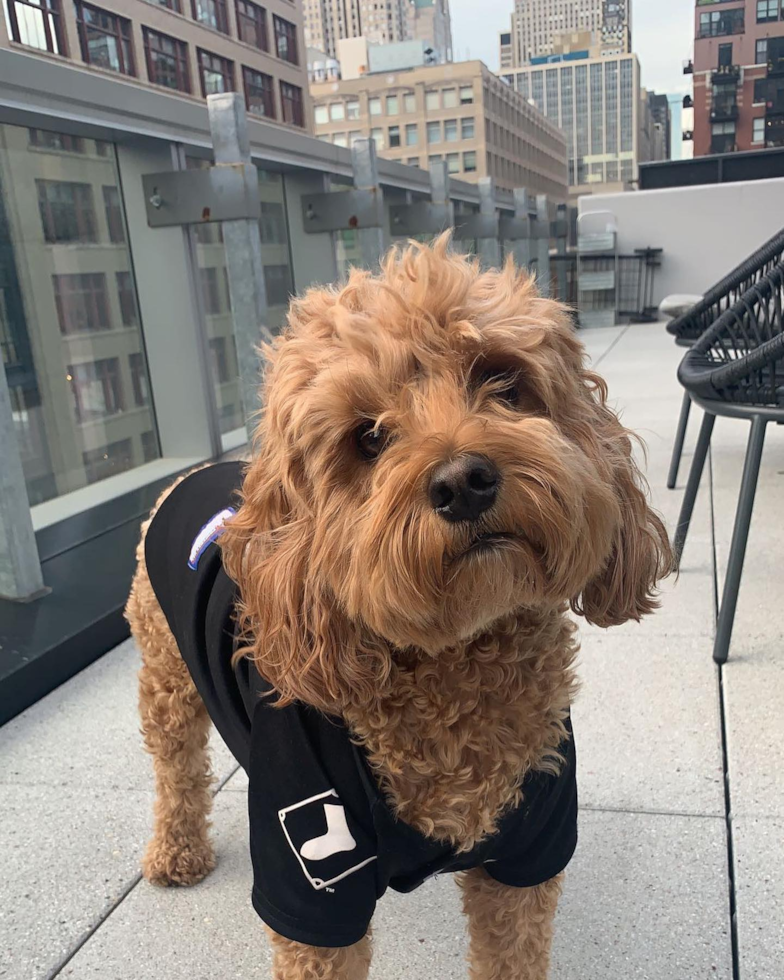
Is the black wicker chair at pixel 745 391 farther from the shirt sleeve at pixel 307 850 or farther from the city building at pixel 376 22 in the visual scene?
the city building at pixel 376 22

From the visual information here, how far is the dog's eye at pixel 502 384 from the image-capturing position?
1.35 m

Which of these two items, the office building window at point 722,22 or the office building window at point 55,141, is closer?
the office building window at point 55,141

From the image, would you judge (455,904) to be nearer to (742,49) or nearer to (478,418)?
(478,418)

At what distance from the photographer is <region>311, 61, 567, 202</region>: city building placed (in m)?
10.8

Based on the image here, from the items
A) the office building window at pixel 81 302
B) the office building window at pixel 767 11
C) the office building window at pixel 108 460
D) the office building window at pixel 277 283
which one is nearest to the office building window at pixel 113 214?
the office building window at pixel 81 302

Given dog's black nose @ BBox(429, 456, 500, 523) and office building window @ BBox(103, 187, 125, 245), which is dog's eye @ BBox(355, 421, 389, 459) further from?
office building window @ BBox(103, 187, 125, 245)

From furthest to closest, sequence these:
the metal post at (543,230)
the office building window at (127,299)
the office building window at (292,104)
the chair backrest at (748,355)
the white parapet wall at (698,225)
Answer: the metal post at (543,230) → the white parapet wall at (698,225) → the office building window at (292,104) → the office building window at (127,299) → the chair backrest at (748,355)

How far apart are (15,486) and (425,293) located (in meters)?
2.87

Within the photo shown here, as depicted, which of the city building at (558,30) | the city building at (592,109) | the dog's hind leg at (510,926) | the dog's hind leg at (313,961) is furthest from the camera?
the city building at (592,109)

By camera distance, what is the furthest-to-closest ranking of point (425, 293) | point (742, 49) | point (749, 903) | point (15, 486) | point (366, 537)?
point (742, 49)
point (15, 486)
point (749, 903)
point (425, 293)
point (366, 537)

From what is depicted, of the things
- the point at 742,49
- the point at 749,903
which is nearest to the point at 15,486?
the point at 749,903

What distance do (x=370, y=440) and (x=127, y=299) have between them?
182 inches

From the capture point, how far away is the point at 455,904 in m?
2.08

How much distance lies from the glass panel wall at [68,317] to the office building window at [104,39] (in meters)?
0.47
